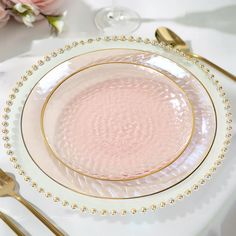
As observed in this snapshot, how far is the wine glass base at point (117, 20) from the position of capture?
35.3 inches

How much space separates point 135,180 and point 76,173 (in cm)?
8

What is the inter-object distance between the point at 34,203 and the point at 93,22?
38 cm

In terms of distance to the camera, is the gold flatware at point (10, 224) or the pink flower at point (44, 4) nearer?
the gold flatware at point (10, 224)

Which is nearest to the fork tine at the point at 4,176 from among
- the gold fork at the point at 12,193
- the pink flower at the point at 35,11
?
the gold fork at the point at 12,193

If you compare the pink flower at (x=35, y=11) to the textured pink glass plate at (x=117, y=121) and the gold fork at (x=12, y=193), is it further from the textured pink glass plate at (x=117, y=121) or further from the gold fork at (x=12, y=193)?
the gold fork at (x=12, y=193)

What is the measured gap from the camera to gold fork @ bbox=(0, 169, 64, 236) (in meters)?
0.65

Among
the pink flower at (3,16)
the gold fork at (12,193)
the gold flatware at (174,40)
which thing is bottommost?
the gold fork at (12,193)

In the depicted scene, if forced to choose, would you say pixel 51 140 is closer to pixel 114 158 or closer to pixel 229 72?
pixel 114 158

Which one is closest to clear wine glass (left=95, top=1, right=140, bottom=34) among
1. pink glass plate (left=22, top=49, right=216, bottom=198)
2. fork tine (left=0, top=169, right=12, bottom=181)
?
pink glass plate (left=22, top=49, right=216, bottom=198)

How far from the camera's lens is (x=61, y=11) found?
877 mm

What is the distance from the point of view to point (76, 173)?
66 cm

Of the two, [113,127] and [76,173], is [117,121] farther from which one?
[76,173]

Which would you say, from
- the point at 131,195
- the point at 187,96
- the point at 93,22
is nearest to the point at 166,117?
the point at 187,96

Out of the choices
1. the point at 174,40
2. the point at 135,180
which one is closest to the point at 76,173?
the point at 135,180
